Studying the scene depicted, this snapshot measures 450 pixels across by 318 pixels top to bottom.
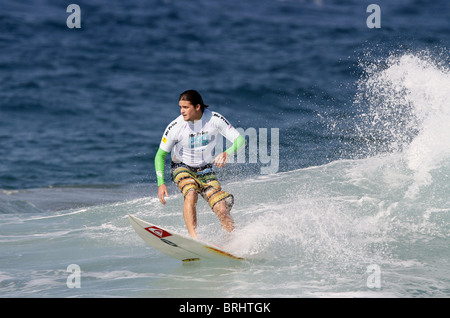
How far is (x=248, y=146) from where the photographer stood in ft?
59.3

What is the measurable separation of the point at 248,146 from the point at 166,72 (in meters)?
14.2

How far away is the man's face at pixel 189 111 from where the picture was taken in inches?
306

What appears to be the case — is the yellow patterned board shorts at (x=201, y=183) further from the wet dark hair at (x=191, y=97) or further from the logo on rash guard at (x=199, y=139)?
the wet dark hair at (x=191, y=97)

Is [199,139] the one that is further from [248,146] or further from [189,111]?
[248,146]

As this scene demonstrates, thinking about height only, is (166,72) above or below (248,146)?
above

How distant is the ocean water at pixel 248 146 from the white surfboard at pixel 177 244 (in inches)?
6.2

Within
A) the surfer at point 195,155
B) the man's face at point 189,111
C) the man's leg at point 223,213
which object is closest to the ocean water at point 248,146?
the man's leg at point 223,213

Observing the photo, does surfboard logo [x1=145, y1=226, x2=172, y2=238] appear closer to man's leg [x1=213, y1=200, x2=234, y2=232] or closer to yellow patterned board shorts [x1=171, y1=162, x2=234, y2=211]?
yellow patterned board shorts [x1=171, y1=162, x2=234, y2=211]

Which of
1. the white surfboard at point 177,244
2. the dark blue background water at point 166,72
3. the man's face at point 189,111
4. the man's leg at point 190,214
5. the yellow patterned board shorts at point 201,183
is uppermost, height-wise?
the dark blue background water at point 166,72

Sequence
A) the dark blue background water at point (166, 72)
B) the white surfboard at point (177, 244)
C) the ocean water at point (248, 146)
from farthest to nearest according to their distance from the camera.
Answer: the dark blue background water at point (166, 72) < the ocean water at point (248, 146) < the white surfboard at point (177, 244)

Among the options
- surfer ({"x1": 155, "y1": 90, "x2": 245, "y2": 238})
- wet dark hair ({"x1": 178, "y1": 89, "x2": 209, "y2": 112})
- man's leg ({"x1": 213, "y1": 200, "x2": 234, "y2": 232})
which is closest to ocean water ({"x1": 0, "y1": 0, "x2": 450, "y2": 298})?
man's leg ({"x1": 213, "y1": 200, "x2": 234, "y2": 232})

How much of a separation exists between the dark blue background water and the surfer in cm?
620

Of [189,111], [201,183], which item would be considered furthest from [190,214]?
[189,111]
